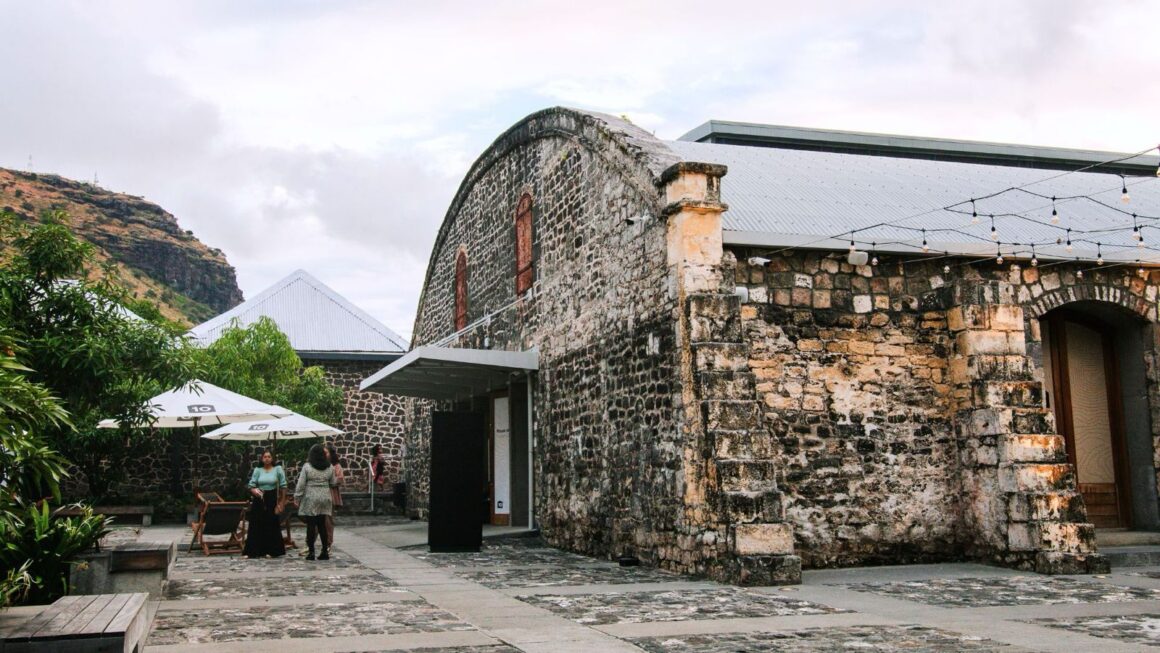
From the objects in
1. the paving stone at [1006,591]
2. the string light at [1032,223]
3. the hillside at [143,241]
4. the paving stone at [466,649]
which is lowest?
the paving stone at [1006,591]

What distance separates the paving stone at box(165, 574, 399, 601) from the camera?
29.6 ft

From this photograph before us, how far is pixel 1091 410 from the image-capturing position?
41.9ft

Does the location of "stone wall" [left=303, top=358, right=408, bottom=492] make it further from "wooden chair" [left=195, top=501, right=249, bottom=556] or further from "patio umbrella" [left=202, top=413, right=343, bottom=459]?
"wooden chair" [left=195, top=501, right=249, bottom=556]

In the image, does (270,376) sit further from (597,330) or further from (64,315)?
(64,315)

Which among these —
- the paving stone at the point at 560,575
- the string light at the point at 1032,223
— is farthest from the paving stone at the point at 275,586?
the string light at the point at 1032,223

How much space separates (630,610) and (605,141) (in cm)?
661

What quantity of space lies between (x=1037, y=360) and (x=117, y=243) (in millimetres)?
64460

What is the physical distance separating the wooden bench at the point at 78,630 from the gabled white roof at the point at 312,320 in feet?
70.1

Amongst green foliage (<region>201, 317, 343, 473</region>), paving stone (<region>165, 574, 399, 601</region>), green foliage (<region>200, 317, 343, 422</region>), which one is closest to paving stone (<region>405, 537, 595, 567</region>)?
paving stone (<region>165, 574, 399, 601</region>)

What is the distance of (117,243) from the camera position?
65.4 m

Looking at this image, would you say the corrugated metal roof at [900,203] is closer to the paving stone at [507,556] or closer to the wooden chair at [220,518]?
the paving stone at [507,556]

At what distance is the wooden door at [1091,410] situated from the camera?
12578 millimetres

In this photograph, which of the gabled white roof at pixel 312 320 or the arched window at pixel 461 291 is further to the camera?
the gabled white roof at pixel 312 320

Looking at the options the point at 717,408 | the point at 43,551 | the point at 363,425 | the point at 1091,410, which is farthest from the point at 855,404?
the point at 363,425
